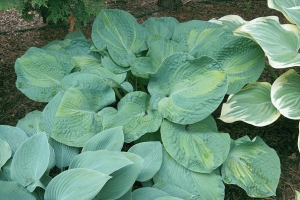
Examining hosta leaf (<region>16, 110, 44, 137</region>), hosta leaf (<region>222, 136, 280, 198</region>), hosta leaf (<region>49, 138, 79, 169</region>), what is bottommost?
hosta leaf (<region>222, 136, 280, 198</region>)

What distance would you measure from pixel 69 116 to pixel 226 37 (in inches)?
36.7

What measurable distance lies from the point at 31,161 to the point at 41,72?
2.11ft

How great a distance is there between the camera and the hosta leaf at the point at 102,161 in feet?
4.37

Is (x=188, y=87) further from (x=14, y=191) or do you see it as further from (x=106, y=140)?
(x=14, y=191)

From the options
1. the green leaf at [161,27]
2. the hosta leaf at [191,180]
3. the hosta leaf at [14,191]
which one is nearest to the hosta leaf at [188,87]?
the hosta leaf at [191,180]

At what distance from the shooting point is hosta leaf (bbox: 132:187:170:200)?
144 cm

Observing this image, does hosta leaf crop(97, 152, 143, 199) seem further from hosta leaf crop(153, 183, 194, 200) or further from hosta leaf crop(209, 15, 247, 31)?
hosta leaf crop(209, 15, 247, 31)

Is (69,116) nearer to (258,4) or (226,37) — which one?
(226,37)

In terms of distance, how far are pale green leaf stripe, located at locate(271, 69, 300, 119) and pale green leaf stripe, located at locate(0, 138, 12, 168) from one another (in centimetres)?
129

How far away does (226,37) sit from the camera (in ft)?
6.11

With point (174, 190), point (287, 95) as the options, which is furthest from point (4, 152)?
point (287, 95)

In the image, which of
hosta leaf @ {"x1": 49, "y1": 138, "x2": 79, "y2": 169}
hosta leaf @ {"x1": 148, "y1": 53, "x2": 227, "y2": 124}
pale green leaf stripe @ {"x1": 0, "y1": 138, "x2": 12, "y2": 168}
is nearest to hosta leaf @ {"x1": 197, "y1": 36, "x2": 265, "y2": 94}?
hosta leaf @ {"x1": 148, "y1": 53, "x2": 227, "y2": 124}

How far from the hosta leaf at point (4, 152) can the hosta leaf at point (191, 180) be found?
2.18 feet

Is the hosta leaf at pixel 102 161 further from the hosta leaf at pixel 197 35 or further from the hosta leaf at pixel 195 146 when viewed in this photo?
the hosta leaf at pixel 197 35
